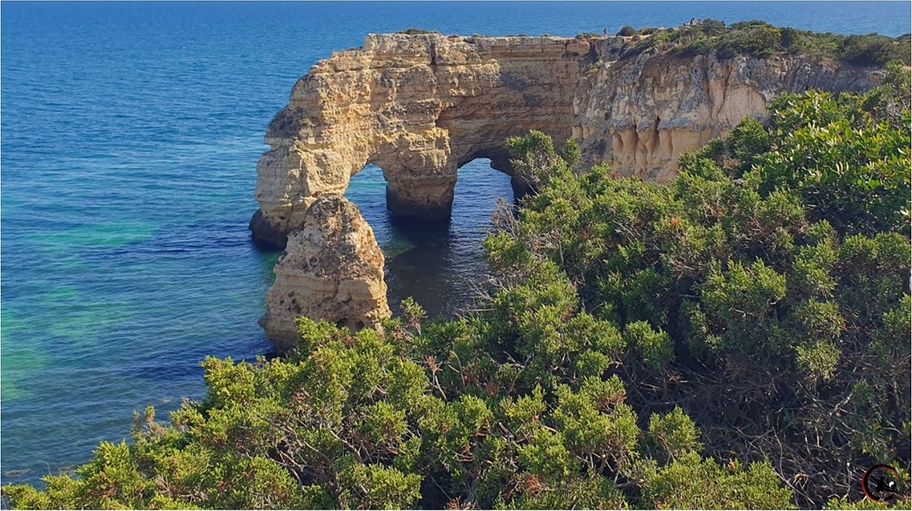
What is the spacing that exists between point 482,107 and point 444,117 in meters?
1.86

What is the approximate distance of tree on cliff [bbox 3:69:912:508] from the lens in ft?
44.8

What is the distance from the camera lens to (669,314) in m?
17.6

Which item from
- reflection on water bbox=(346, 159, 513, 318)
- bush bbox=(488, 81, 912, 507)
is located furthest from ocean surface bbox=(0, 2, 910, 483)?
bush bbox=(488, 81, 912, 507)

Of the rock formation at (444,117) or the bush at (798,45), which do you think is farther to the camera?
the bush at (798,45)

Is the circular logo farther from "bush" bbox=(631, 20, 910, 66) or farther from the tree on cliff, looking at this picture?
"bush" bbox=(631, 20, 910, 66)

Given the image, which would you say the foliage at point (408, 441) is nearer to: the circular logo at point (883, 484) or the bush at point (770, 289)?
the bush at point (770, 289)

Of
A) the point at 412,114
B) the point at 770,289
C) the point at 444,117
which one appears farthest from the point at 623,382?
the point at 444,117

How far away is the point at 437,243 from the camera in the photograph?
1686 inches

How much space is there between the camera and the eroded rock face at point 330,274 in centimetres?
2925

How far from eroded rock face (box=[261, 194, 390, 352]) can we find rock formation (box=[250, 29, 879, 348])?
0.04 m

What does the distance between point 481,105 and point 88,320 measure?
776 inches

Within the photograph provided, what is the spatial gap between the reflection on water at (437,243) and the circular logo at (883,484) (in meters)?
17.6

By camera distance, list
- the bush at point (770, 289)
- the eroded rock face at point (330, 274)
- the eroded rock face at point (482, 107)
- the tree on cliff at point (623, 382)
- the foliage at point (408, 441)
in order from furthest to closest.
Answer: the eroded rock face at point (482, 107), the eroded rock face at point (330, 274), the bush at point (770, 289), the tree on cliff at point (623, 382), the foliage at point (408, 441)

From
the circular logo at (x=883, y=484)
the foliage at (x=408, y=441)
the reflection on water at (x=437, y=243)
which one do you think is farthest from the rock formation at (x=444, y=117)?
the circular logo at (x=883, y=484)
